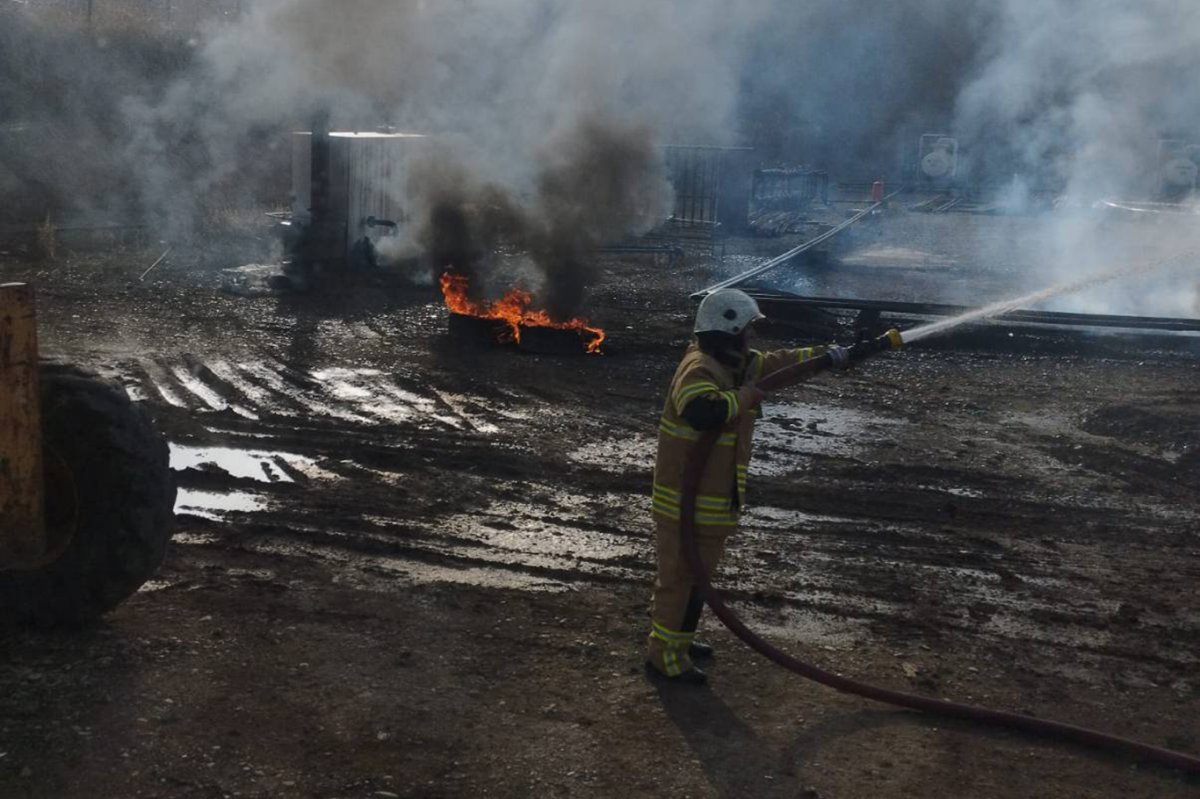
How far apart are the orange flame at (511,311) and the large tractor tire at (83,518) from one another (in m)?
7.08

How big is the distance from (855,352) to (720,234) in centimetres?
1979

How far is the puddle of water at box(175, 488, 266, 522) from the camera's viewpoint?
665 centimetres

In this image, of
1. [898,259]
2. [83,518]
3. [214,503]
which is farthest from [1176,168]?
[83,518]

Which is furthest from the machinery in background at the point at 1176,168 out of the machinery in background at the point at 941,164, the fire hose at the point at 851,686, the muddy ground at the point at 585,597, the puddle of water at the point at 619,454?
the fire hose at the point at 851,686

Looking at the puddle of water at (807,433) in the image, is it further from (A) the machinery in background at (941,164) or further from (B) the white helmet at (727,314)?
(A) the machinery in background at (941,164)

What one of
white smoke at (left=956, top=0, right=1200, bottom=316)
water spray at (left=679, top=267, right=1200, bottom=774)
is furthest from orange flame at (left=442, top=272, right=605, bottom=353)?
white smoke at (left=956, top=0, right=1200, bottom=316)

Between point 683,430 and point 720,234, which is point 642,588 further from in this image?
point 720,234

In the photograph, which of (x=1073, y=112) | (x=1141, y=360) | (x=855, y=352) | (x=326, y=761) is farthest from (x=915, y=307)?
(x=1073, y=112)

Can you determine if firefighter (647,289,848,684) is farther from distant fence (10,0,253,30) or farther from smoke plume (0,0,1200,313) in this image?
distant fence (10,0,253,30)

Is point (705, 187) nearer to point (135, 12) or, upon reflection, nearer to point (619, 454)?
point (135, 12)

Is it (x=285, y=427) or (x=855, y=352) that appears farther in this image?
(x=285, y=427)

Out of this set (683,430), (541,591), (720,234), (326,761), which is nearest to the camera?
(326,761)

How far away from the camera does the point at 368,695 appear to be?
4543mm

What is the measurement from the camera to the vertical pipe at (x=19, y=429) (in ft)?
14.6
